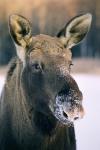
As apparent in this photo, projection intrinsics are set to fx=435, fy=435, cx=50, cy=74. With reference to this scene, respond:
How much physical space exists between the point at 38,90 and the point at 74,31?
11.7 inches

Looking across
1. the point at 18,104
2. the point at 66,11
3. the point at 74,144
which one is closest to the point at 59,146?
the point at 74,144

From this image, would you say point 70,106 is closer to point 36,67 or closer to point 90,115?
point 36,67

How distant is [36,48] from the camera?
156 cm

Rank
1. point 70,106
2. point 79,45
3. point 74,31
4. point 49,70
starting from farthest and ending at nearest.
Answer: point 79,45 < point 74,31 < point 49,70 < point 70,106

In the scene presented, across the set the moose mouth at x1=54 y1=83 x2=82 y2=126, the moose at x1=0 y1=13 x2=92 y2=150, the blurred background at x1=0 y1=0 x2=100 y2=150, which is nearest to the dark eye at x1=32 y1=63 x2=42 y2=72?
the moose at x1=0 y1=13 x2=92 y2=150

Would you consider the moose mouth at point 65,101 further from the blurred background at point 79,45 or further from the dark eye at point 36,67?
the blurred background at point 79,45

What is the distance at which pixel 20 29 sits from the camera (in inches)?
61.4

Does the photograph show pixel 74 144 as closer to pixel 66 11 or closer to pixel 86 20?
pixel 86 20

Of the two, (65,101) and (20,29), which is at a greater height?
(20,29)

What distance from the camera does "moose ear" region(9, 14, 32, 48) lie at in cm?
155

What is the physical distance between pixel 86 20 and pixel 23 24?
0.27m

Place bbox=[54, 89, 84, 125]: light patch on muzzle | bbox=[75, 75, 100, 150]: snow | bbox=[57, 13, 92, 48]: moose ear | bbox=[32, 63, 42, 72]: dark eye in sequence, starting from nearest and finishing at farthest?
bbox=[54, 89, 84, 125]: light patch on muzzle
bbox=[32, 63, 42, 72]: dark eye
bbox=[57, 13, 92, 48]: moose ear
bbox=[75, 75, 100, 150]: snow

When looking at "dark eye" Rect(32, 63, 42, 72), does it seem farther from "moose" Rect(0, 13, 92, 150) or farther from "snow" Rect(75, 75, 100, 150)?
"snow" Rect(75, 75, 100, 150)

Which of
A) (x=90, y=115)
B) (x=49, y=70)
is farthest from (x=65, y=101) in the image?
(x=90, y=115)
